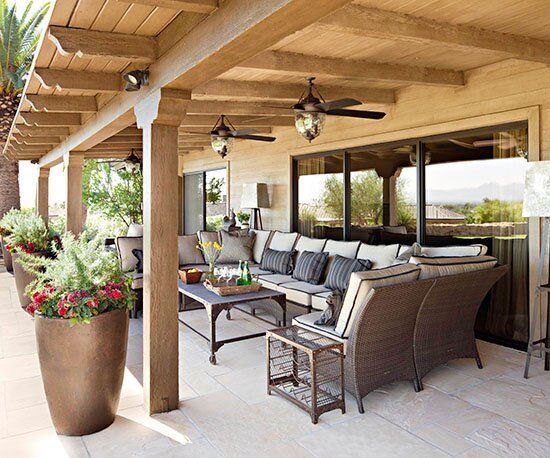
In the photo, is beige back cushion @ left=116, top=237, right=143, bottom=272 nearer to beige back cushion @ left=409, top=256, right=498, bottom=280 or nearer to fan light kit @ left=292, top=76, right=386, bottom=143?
fan light kit @ left=292, top=76, right=386, bottom=143

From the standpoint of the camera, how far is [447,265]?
350 centimetres

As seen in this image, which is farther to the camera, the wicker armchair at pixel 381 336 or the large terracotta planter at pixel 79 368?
the wicker armchair at pixel 381 336

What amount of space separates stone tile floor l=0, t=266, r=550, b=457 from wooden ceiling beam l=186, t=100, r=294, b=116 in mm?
3054

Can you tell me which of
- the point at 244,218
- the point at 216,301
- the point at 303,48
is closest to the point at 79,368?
the point at 216,301

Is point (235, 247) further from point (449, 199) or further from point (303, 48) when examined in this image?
point (303, 48)

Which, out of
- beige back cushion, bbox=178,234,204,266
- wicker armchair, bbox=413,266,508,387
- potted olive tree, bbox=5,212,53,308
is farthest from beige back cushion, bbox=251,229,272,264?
wicker armchair, bbox=413,266,508,387

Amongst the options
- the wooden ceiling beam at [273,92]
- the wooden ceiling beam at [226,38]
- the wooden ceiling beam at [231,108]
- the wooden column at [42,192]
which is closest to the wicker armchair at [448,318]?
the wooden ceiling beam at [226,38]

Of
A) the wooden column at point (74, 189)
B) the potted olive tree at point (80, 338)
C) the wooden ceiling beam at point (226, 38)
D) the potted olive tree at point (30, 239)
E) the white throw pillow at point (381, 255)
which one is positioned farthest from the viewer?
the wooden column at point (74, 189)

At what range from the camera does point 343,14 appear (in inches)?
115

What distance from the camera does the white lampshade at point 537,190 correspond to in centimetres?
369

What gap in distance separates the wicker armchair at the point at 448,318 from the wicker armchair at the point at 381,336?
129 mm

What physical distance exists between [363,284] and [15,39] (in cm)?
956

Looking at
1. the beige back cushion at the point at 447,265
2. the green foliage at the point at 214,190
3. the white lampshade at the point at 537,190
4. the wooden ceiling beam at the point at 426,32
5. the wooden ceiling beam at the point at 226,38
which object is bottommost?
the beige back cushion at the point at 447,265

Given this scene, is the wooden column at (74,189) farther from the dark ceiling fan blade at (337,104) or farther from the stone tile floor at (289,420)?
the dark ceiling fan blade at (337,104)
